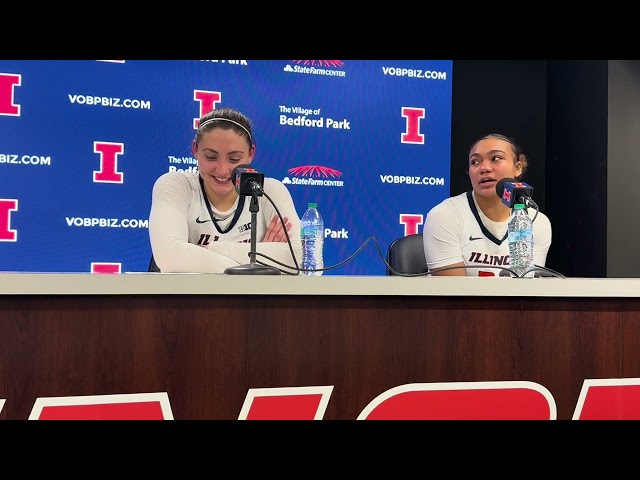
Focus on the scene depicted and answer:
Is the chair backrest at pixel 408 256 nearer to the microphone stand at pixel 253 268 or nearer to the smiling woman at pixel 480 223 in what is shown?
the smiling woman at pixel 480 223

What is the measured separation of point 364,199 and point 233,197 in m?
1.80

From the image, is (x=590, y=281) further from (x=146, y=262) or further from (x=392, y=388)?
(x=146, y=262)

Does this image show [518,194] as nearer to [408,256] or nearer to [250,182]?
[408,256]

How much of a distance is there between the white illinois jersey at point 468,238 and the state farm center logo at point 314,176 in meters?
1.57

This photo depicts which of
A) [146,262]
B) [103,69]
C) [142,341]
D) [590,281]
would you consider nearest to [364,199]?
[146,262]

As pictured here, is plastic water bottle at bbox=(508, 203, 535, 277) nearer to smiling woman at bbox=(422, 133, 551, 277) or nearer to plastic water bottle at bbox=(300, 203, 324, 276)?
smiling woman at bbox=(422, 133, 551, 277)

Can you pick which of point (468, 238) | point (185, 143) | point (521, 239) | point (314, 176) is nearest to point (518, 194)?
point (521, 239)

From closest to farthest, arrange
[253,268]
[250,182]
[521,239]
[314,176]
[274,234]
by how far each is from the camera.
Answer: [253,268], [250,182], [521,239], [274,234], [314,176]

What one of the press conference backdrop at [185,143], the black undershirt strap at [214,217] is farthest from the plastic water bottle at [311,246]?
the press conference backdrop at [185,143]

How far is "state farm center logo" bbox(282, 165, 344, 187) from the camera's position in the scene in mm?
4254

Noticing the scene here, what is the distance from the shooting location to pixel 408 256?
278 cm

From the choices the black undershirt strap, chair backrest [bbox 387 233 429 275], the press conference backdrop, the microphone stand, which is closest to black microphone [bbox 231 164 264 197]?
the microphone stand

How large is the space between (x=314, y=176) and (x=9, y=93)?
5.96ft

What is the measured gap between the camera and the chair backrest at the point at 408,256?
9.03 feet
